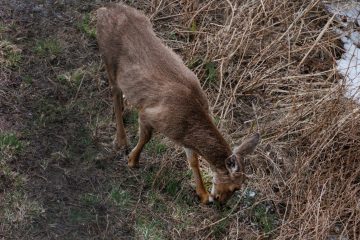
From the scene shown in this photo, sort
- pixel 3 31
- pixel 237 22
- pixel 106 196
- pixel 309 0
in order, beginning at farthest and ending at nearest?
1. pixel 309 0
2. pixel 237 22
3. pixel 3 31
4. pixel 106 196

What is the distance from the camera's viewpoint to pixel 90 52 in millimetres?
8102

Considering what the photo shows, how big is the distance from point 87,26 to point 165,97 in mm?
2412

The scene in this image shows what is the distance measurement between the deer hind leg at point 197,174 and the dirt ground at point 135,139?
0.34 feet

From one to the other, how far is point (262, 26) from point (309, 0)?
100 cm

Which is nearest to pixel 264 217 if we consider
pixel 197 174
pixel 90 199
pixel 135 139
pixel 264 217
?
pixel 264 217

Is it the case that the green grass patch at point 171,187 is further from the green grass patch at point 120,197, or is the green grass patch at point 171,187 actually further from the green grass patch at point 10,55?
the green grass patch at point 10,55

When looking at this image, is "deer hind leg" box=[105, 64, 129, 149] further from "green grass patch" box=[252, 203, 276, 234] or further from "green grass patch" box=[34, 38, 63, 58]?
"green grass patch" box=[252, 203, 276, 234]

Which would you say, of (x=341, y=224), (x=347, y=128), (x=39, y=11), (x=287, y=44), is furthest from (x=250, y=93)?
(x=39, y=11)

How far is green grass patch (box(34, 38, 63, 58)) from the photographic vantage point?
780cm

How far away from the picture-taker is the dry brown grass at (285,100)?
6.73m

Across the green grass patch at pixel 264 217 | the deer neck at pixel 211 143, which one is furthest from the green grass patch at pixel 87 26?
the green grass patch at pixel 264 217

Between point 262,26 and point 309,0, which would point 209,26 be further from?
point 309,0

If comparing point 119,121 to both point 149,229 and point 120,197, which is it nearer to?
point 120,197

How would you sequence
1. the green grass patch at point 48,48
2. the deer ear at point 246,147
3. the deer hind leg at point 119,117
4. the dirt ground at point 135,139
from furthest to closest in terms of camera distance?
the green grass patch at point 48,48 < the deer hind leg at point 119,117 < the dirt ground at point 135,139 < the deer ear at point 246,147
